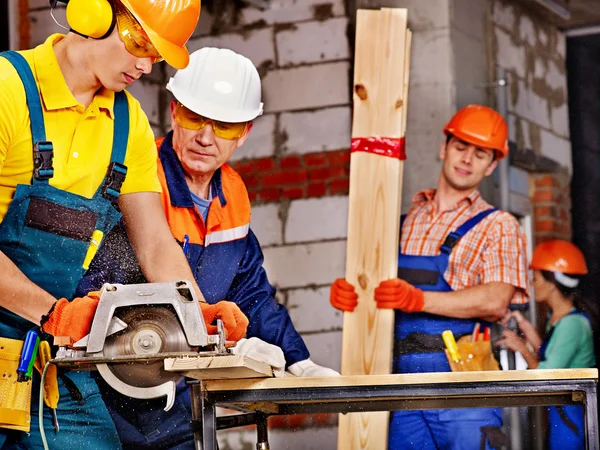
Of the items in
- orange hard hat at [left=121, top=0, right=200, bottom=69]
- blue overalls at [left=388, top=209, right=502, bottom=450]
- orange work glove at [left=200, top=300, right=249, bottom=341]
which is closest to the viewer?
orange work glove at [left=200, top=300, right=249, bottom=341]

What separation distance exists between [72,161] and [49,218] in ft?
0.67

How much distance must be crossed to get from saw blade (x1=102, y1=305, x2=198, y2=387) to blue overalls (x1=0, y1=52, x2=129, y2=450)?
1.79 feet

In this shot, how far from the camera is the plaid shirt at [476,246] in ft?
17.1

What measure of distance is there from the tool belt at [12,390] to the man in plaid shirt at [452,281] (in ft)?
5.21

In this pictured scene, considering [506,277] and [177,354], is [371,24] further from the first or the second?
[177,354]

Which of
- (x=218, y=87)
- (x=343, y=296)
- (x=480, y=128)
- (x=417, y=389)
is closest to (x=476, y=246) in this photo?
(x=480, y=128)

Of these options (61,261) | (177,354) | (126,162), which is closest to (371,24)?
(126,162)

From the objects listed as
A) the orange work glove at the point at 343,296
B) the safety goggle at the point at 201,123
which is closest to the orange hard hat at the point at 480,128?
the orange work glove at the point at 343,296

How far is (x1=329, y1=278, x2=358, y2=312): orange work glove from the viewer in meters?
4.92

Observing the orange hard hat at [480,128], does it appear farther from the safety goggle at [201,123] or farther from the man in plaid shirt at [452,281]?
the safety goggle at [201,123]

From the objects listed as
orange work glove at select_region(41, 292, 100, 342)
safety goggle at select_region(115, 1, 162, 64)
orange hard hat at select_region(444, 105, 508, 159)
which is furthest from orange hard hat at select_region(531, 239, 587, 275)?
orange work glove at select_region(41, 292, 100, 342)

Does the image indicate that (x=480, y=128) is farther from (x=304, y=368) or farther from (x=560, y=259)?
(x=304, y=368)

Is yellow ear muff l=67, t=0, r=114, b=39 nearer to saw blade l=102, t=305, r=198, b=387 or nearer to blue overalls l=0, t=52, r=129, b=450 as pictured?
blue overalls l=0, t=52, r=129, b=450

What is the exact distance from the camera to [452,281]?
520 centimetres
